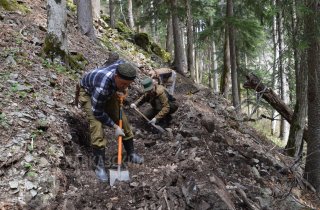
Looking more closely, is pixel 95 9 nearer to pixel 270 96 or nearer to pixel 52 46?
pixel 52 46

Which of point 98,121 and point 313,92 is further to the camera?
point 313,92

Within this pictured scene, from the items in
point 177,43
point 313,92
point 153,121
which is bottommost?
point 153,121

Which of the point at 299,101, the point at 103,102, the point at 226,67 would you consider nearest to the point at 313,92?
the point at 299,101

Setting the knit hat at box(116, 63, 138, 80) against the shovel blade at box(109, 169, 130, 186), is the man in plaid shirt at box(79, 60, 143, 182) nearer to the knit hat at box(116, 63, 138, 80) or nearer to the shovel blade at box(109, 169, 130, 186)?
the knit hat at box(116, 63, 138, 80)

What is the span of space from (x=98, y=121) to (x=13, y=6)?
728cm

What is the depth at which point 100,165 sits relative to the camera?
5.55 m

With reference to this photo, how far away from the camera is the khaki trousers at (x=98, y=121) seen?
18.5 ft

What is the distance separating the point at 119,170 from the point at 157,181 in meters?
0.61

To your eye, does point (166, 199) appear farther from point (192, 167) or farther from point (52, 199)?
point (52, 199)

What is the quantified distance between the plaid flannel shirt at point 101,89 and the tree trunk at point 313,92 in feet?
12.1

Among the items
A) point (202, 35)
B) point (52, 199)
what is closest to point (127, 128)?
point (52, 199)

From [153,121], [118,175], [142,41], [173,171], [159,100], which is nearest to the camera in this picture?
[118,175]

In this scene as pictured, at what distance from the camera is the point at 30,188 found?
4664mm

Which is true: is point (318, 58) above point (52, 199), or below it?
above
